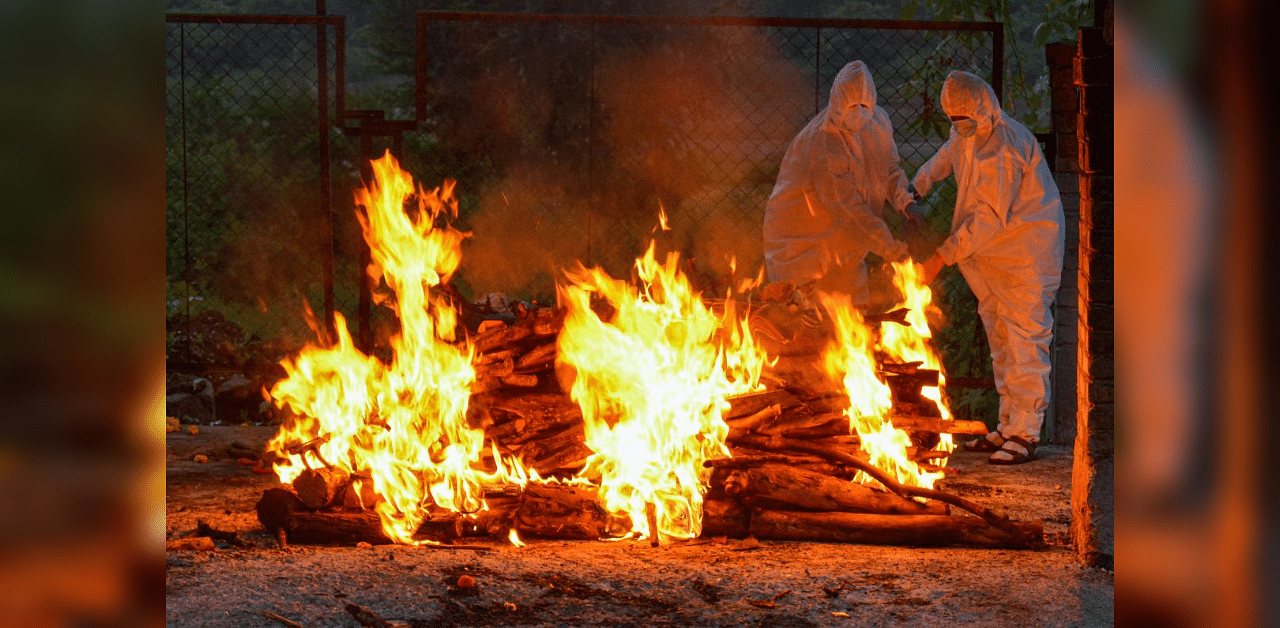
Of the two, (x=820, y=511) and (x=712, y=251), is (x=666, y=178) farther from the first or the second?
(x=820, y=511)

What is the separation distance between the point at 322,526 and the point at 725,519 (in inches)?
60.6

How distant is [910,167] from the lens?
14.1 m

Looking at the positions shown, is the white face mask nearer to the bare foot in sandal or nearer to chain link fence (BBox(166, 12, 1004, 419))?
the bare foot in sandal

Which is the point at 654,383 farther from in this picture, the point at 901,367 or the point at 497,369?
the point at 901,367

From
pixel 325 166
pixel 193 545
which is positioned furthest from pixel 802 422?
pixel 325 166

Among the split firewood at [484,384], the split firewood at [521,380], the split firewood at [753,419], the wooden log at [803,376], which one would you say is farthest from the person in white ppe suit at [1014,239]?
the split firewood at [484,384]

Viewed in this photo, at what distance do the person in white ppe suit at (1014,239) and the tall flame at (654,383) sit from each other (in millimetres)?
1679

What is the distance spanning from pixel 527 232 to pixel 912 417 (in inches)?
324

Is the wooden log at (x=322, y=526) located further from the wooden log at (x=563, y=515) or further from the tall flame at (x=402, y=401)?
the wooden log at (x=563, y=515)

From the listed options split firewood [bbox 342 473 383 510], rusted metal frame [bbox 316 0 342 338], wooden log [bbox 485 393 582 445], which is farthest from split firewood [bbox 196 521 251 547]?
rusted metal frame [bbox 316 0 342 338]

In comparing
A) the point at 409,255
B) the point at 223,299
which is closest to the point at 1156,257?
the point at 409,255

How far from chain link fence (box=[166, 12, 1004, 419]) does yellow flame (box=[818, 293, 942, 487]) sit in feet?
16.9

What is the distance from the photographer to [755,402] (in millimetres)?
5109

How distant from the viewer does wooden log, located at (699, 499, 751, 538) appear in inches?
181
